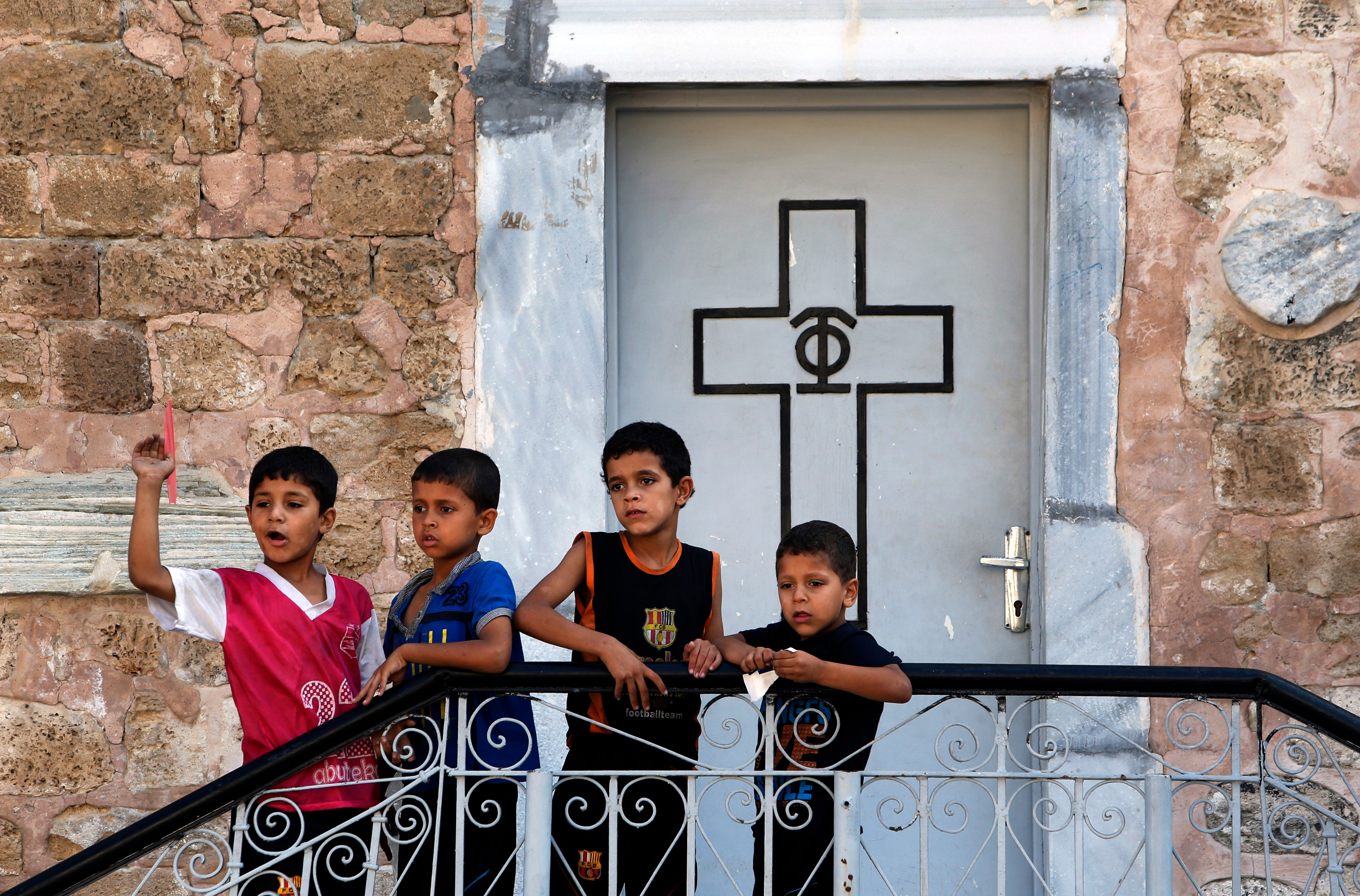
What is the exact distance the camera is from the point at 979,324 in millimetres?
3660

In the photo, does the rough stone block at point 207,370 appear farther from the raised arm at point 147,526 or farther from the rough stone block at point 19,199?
the raised arm at point 147,526

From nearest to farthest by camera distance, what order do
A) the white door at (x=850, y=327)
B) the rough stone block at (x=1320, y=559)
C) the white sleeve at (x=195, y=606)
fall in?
the white sleeve at (x=195, y=606) → the rough stone block at (x=1320, y=559) → the white door at (x=850, y=327)

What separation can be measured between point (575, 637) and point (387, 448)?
128cm

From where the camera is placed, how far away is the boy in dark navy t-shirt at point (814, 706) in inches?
98.7

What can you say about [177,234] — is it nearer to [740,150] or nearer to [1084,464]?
[740,150]

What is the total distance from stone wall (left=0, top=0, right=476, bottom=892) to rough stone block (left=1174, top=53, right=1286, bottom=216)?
198cm

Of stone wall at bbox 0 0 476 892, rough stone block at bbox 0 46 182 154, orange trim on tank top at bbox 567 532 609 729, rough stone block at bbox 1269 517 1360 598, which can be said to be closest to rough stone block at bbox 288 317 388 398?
stone wall at bbox 0 0 476 892

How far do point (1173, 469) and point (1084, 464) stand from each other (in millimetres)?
239

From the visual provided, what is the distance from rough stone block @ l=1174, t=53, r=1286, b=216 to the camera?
3.45 metres

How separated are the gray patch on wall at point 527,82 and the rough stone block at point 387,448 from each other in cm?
83

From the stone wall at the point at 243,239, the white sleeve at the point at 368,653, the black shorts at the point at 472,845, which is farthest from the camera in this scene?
the stone wall at the point at 243,239

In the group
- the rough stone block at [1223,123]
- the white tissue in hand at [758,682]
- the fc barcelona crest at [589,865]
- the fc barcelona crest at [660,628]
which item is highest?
the rough stone block at [1223,123]

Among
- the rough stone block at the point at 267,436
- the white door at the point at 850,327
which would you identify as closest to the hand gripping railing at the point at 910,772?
the white door at the point at 850,327

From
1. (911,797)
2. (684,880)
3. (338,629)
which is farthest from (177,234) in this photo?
(911,797)
